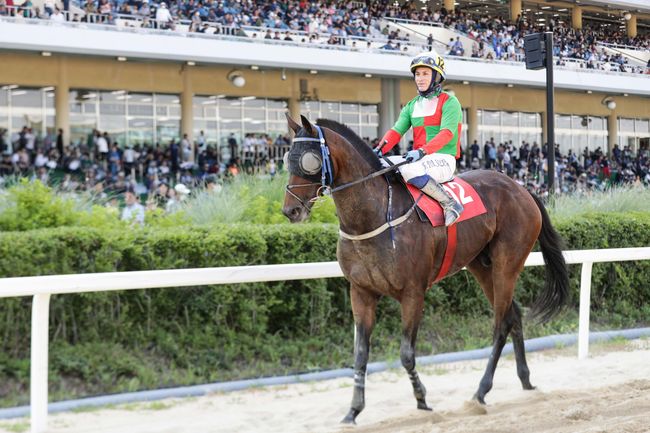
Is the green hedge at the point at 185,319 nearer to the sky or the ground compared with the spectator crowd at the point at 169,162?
nearer to the ground

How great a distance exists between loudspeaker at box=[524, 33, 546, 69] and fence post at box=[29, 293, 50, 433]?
8.03 m

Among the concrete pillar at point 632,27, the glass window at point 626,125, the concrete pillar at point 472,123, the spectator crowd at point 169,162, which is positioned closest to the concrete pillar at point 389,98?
the spectator crowd at point 169,162

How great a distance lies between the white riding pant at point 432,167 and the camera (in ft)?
15.6

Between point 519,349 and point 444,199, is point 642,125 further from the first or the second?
point 444,199

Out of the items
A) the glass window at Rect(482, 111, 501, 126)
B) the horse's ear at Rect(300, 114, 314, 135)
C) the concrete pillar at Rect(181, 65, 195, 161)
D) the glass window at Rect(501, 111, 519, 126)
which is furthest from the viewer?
the glass window at Rect(501, 111, 519, 126)

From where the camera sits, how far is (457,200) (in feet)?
16.1

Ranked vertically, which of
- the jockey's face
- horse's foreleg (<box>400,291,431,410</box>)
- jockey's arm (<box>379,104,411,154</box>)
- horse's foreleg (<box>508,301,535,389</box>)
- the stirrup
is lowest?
horse's foreleg (<box>508,301,535,389</box>)

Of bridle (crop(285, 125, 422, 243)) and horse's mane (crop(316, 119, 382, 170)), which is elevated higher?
horse's mane (crop(316, 119, 382, 170))

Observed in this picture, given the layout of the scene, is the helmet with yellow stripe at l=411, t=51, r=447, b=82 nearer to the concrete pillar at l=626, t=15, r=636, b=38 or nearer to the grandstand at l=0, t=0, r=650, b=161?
the grandstand at l=0, t=0, r=650, b=161

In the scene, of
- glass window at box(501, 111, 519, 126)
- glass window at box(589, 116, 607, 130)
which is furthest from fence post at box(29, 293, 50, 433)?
glass window at box(589, 116, 607, 130)

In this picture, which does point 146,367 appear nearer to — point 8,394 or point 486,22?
point 8,394

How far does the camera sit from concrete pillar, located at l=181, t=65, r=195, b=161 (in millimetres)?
26644

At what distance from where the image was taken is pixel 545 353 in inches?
268

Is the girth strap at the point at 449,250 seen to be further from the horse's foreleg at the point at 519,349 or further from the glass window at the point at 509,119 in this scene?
the glass window at the point at 509,119
